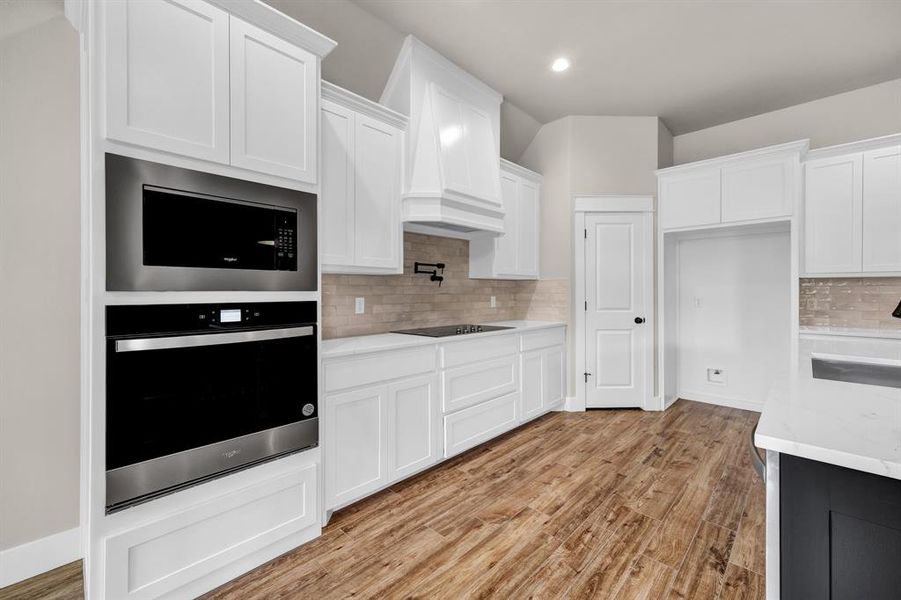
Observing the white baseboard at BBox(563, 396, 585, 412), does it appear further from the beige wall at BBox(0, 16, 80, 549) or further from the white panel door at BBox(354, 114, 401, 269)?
the beige wall at BBox(0, 16, 80, 549)

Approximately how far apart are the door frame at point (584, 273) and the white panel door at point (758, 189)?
2.19 ft

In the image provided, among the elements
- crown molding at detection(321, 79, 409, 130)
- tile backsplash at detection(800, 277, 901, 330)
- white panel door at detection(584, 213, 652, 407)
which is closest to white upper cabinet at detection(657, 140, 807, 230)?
white panel door at detection(584, 213, 652, 407)

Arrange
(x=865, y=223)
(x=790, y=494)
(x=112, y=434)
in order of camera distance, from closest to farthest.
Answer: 1. (x=790, y=494)
2. (x=112, y=434)
3. (x=865, y=223)

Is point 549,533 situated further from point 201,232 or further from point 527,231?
point 527,231

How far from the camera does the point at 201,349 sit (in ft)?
5.60

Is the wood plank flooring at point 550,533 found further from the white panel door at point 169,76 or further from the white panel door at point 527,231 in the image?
the white panel door at point 169,76

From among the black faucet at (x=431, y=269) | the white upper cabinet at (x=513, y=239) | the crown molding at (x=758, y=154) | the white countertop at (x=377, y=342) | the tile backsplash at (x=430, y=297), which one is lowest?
the white countertop at (x=377, y=342)

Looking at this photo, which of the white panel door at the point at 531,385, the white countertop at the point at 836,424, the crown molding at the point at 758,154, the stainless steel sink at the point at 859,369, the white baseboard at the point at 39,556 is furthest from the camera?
the white panel door at the point at 531,385

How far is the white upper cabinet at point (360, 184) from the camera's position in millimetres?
2496

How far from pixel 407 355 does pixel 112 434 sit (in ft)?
4.90

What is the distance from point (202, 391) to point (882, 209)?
4.87m

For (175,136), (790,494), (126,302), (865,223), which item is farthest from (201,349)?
(865,223)

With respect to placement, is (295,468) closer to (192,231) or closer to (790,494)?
(192,231)

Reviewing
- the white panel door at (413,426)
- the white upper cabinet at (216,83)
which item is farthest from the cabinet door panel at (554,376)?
the white upper cabinet at (216,83)
